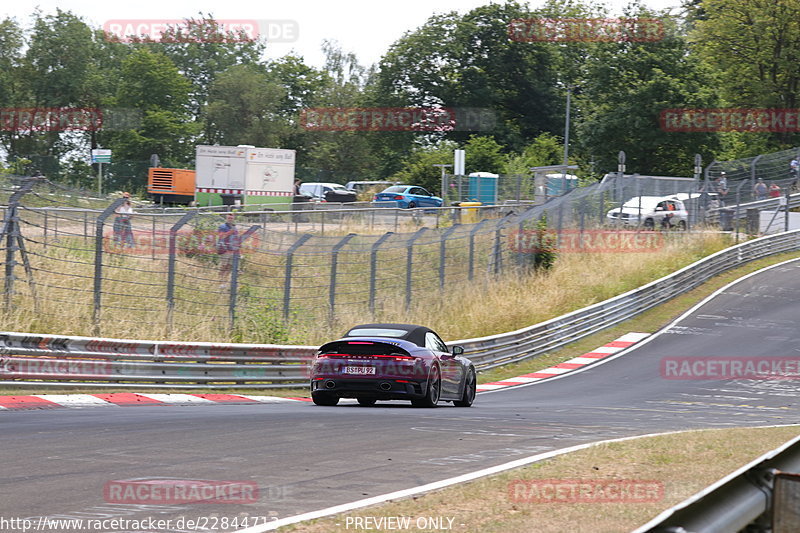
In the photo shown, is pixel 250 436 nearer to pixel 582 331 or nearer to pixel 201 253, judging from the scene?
pixel 201 253

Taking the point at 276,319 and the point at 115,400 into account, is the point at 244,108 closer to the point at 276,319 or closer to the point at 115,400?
the point at 276,319

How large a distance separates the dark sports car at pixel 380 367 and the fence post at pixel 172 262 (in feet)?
11.8

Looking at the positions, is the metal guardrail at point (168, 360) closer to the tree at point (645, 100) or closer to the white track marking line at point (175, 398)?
the white track marking line at point (175, 398)

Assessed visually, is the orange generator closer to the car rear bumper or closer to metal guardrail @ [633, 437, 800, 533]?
the car rear bumper

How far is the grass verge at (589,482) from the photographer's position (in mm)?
6668

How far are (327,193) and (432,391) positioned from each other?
45.5 m

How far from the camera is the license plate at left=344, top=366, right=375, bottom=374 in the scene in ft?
49.1

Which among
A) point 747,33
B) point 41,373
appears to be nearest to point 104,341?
point 41,373
